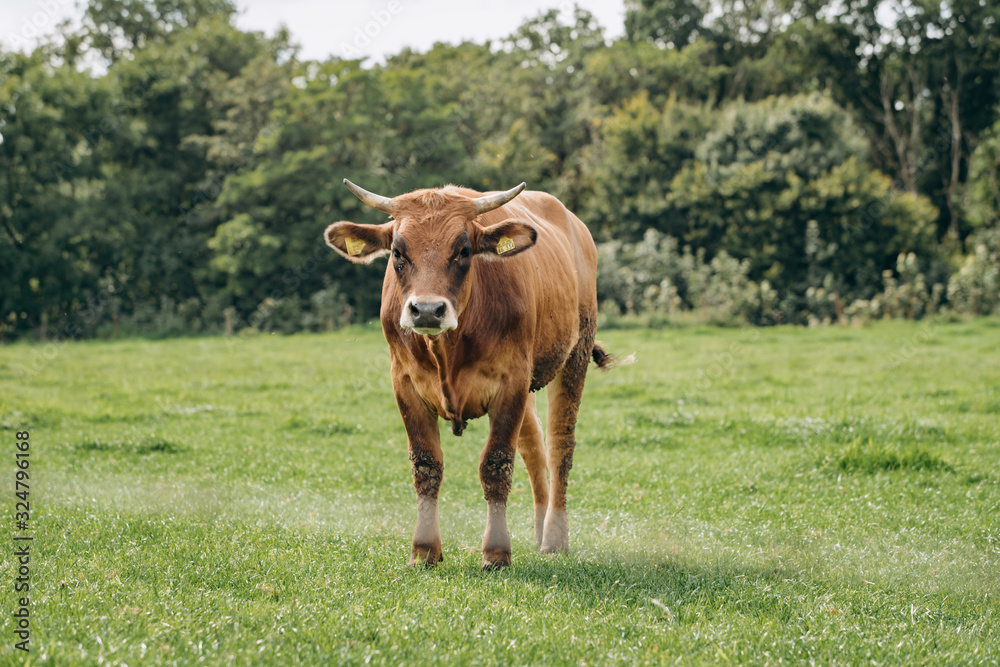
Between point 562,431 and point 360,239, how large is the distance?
2388 millimetres

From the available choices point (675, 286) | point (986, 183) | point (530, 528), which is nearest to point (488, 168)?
point (675, 286)

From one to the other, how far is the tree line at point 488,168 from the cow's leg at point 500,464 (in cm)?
2066

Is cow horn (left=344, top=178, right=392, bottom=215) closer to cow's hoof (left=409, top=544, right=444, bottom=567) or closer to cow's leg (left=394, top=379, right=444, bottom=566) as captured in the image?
cow's leg (left=394, top=379, right=444, bottom=566)

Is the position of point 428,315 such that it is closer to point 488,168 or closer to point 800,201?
point 800,201

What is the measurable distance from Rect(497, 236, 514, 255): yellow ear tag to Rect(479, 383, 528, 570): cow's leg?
→ 3.05ft

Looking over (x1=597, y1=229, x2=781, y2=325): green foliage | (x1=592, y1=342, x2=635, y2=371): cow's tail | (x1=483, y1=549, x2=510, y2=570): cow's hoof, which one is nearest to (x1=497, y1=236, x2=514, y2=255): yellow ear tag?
(x1=483, y1=549, x2=510, y2=570): cow's hoof

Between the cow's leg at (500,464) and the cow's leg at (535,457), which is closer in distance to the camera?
the cow's leg at (500,464)

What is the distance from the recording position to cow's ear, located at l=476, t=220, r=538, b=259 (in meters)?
5.45

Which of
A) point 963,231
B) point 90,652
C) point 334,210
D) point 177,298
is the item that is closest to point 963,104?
point 963,231

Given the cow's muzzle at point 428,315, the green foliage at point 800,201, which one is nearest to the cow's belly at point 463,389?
the cow's muzzle at point 428,315

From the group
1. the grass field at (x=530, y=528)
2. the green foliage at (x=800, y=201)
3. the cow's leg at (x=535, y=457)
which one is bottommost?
the grass field at (x=530, y=528)

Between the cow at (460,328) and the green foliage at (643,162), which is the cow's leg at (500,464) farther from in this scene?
the green foliage at (643,162)

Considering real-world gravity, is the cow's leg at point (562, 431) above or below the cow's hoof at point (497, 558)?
above

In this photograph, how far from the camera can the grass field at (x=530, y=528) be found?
3938 millimetres
